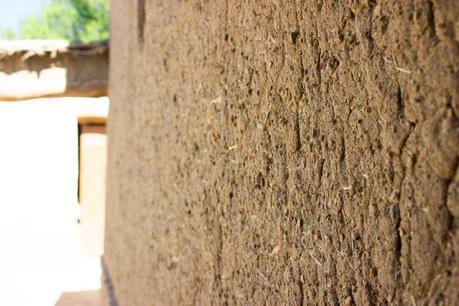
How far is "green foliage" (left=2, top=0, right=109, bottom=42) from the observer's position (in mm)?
20562

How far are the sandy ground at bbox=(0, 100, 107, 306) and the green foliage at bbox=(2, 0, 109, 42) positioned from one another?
10261 millimetres

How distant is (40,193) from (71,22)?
11.8m

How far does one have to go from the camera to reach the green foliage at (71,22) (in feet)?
67.5

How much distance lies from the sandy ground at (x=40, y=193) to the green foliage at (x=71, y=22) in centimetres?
1026

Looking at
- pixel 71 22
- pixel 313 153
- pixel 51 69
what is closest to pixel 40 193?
pixel 51 69

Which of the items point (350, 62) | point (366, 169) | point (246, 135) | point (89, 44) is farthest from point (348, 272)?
point (89, 44)

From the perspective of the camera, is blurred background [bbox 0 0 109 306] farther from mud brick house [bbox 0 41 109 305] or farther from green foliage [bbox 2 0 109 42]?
green foliage [bbox 2 0 109 42]

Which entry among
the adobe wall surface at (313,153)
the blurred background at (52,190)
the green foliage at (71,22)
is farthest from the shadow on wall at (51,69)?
the green foliage at (71,22)

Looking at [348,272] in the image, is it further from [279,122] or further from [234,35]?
[234,35]

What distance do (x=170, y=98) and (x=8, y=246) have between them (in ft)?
24.7

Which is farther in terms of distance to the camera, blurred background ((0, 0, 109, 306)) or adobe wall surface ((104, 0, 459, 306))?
blurred background ((0, 0, 109, 306))

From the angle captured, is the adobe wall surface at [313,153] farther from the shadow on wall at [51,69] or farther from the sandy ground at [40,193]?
the sandy ground at [40,193]

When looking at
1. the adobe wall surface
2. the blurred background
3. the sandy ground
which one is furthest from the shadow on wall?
the adobe wall surface

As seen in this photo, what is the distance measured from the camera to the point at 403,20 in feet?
3.04
